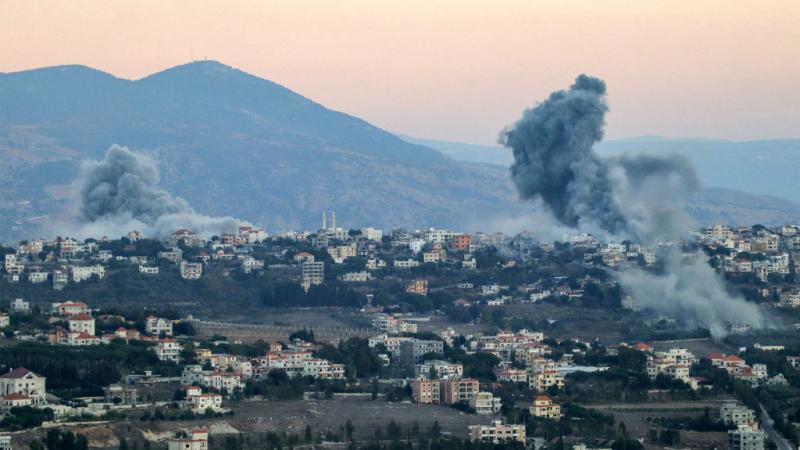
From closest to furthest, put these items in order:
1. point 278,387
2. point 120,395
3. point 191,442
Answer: point 191,442, point 120,395, point 278,387

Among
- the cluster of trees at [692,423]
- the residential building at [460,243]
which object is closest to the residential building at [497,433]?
the cluster of trees at [692,423]

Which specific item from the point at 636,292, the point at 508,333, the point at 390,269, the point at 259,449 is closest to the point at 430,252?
the point at 390,269

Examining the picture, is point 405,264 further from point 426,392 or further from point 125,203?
point 426,392

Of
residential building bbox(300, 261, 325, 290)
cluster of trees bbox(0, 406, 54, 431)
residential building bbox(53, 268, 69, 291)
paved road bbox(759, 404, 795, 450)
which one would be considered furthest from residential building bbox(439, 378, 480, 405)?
residential building bbox(300, 261, 325, 290)

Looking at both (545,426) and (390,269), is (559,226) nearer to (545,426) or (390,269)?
(390,269)

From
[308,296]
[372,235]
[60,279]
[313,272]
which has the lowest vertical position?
[308,296]

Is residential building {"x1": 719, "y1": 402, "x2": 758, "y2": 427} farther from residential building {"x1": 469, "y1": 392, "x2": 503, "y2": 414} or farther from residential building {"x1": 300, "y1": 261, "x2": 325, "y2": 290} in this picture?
residential building {"x1": 300, "y1": 261, "x2": 325, "y2": 290}

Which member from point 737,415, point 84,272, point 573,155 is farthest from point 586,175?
point 737,415
